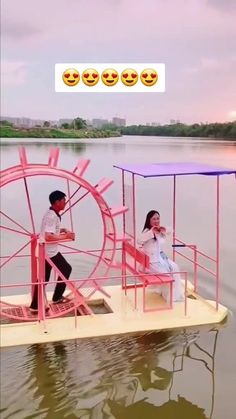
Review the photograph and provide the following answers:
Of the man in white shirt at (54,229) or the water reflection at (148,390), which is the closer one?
the water reflection at (148,390)

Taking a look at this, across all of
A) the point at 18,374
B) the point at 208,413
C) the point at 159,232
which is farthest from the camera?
the point at 159,232

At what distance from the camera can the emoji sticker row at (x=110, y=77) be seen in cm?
295

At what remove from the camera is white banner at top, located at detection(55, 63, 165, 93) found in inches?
116

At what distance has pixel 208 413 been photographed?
270cm

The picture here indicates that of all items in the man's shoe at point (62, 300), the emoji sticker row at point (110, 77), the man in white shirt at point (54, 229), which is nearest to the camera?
the emoji sticker row at point (110, 77)

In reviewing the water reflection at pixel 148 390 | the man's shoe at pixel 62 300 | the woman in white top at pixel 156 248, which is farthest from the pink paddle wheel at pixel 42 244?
the water reflection at pixel 148 390

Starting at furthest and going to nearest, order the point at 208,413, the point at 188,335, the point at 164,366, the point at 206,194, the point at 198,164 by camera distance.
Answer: the point at 206,194, the point at 198,164, the point at 188,335, the point at 164,366, the point at 208,413

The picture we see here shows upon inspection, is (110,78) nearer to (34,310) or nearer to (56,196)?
(56,196)

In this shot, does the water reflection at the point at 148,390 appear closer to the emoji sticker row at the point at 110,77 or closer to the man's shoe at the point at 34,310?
the man's shoe at the point at 34,310

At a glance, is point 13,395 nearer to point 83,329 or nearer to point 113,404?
point 113,404

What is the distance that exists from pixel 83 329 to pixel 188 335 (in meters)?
0.64

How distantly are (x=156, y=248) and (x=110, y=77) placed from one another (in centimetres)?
125

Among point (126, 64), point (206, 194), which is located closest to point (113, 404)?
point (126, 64)

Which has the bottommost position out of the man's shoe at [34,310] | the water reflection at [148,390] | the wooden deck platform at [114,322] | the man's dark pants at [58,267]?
the water reflection at [148,390]
